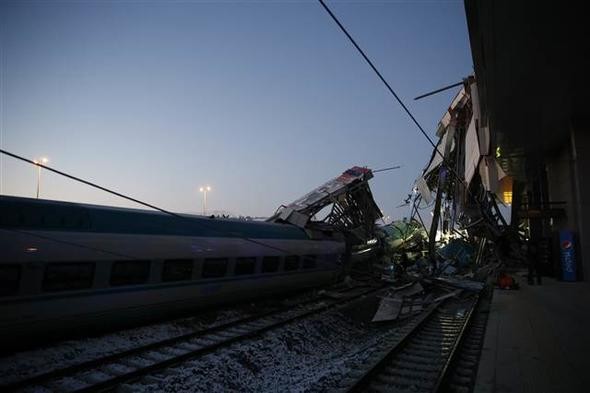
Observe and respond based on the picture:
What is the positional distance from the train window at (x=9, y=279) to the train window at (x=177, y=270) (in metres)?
3.72

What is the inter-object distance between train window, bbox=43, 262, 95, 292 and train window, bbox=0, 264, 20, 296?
1.78ft

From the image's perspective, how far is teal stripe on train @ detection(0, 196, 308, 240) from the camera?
8.38 metres

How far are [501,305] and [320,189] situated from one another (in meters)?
13.5

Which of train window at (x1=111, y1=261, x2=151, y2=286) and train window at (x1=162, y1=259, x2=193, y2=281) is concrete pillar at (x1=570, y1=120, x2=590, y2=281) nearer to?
train window at (x1=162, y1=259, x2=193, y2=281)

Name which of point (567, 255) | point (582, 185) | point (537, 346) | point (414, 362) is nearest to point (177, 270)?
point (414, 362)

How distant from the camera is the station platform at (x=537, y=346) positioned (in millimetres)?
6395

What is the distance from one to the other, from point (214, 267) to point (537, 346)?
896 centimetres

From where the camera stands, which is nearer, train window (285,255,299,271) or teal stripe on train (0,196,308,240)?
teal stripe on train (0,196,308,240)

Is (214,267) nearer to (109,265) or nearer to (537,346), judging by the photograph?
(109,265)

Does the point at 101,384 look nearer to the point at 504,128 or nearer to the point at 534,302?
the point at 534,302

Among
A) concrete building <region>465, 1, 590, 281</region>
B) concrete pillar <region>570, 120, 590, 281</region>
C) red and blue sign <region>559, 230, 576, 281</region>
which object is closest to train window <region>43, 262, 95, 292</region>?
concrete building <region>465, 1, 590, 281</region>

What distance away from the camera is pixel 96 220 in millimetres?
9836

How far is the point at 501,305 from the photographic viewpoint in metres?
13.5

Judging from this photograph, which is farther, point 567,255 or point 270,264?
point 567,255
